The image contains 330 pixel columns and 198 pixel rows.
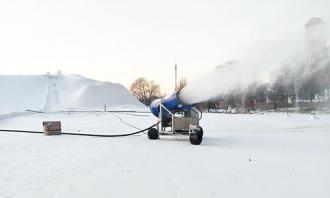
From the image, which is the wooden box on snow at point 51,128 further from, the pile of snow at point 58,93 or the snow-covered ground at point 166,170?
the pile of snow at point 58,93

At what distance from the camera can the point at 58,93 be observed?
92.2 metres

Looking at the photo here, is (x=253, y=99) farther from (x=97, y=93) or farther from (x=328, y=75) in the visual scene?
(x=97, y=93)

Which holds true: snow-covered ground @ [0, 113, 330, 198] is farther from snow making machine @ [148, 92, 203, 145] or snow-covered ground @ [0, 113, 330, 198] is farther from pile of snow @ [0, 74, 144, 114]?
pile of snow @ [0, 74, 144, 114]

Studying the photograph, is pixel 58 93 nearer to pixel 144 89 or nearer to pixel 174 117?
pixel 144 89

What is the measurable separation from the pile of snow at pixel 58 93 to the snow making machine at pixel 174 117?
63829mm

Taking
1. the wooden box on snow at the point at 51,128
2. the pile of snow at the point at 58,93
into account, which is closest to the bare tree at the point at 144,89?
the pile of snow at the point at 58,93

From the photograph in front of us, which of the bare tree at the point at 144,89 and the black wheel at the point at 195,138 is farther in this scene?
the bare tree at the point at 144,89

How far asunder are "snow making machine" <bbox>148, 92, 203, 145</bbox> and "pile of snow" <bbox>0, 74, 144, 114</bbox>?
63.8 meters

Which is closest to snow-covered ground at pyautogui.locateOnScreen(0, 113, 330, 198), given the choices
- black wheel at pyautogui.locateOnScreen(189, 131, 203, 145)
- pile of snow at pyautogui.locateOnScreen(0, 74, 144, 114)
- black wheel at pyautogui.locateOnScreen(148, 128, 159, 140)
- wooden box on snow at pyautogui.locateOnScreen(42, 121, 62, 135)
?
black wheel at pyautogui.locateOnScreen(189, 131, 203, 145)

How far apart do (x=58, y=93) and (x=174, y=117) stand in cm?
8001

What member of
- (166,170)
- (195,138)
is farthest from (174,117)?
(166,170)

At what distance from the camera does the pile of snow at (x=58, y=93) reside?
8425 centimetres

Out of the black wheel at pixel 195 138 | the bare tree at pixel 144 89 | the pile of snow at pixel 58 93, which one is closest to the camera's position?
the black wheel at pixel 195 138

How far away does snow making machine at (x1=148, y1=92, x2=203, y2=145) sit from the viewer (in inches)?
642
